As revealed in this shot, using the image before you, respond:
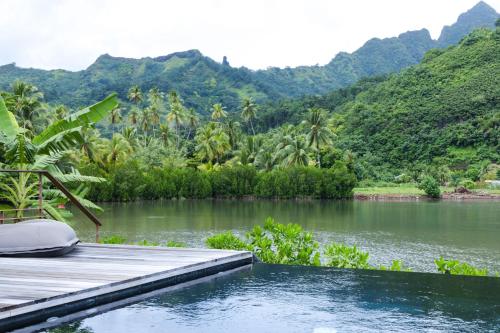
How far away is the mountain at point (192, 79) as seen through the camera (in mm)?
110581

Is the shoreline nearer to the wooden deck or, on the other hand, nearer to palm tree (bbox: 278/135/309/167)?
palm tree (bbox: 278/135/309/167)

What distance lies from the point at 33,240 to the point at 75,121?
3872 millimetres

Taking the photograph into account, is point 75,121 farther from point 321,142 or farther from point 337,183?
point 337,183

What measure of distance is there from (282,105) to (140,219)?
63297mm

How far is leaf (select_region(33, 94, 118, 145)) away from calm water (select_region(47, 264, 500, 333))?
5.09 meters

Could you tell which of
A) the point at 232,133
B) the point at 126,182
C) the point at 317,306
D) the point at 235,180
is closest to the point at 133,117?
the point at 232,133

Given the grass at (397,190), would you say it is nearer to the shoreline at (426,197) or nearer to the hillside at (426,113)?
the shoreline at (426,197)

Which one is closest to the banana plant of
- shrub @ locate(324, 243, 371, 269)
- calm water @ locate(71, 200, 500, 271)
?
shrub @ locate(324, 243, 371, 269)

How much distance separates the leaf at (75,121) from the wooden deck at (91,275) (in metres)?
3.22

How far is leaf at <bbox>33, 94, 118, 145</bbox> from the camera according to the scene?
9258 millimetres

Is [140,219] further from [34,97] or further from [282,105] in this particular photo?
[282,105]

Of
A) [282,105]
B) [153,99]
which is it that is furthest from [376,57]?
[153,99]

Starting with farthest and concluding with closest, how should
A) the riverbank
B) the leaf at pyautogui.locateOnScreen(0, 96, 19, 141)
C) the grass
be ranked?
1. the grass
2. the riverbank
3. the leaf at pyautogui.locateOnScreen(0, 96, 19, 141)

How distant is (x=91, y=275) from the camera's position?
15.4ft
